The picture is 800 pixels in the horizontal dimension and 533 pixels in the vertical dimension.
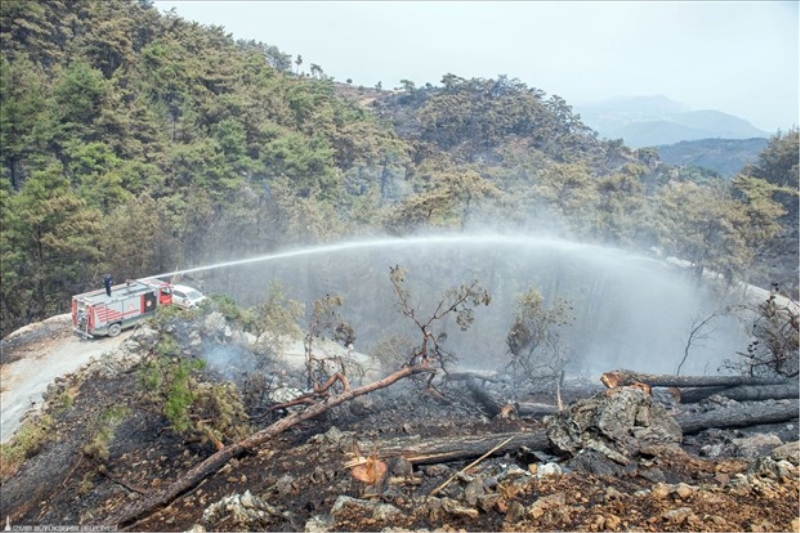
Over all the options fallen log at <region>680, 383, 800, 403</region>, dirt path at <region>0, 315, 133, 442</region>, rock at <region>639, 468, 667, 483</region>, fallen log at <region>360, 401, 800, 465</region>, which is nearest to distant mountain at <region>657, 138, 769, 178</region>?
fallen log at <region>680, 383, 800, 403</region>

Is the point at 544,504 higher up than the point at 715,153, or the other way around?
the point at 715,153

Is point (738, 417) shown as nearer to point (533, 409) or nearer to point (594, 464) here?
point (533, 409)

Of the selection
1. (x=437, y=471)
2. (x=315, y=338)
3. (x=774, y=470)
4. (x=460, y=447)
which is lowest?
(x=315, y=338)

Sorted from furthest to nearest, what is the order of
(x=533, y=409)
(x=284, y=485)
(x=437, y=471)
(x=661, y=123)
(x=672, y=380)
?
(x=661, y=123), (x=672, y=380), (x=533, y=409), (x=437, y=471), (x=284, y=485)

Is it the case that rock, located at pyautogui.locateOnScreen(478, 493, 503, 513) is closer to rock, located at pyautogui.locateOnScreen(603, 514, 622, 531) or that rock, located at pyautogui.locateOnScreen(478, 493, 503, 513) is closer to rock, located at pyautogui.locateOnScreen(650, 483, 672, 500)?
rock, located at pyautogui.locateOnScreen(603, 514, 622, 531)

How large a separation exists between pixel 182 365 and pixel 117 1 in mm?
54929

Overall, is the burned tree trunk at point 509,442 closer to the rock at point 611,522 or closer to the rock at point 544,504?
the rock at point 544,504

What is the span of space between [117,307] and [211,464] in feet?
35.7

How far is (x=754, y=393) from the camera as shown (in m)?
10.6

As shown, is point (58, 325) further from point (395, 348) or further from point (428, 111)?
point (428, 111)

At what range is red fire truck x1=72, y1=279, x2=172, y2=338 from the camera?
16.4 meters

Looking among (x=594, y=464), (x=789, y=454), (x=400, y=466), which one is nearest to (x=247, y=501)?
(x=400, y=466)

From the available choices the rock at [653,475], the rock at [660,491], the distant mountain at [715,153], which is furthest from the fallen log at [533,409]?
the distant mountain at [715,153]

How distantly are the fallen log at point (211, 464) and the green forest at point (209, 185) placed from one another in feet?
49.7
